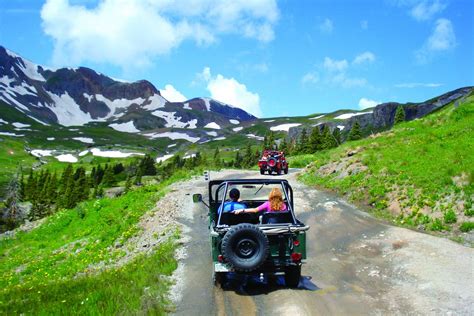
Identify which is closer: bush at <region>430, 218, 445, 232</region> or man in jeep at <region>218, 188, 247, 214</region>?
man in jeep at <region>218, 188, 247, 214</region>

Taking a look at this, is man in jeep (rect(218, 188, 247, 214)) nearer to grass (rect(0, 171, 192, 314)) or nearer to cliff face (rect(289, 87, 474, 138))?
grass (rect(0, 171, 192, 314))

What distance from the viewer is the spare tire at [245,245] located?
365 inches

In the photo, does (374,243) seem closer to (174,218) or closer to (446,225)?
(446,225)

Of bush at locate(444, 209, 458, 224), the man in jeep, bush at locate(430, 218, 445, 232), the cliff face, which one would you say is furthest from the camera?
the cliff face

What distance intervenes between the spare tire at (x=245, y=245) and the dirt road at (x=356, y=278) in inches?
33.0

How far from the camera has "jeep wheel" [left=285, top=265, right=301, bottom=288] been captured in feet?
32.8

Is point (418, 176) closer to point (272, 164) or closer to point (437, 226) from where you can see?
point (437, 226)

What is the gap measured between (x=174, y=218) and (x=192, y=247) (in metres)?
5.50

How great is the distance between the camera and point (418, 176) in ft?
67.8

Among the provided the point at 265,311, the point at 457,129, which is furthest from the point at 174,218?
the point at 457,129

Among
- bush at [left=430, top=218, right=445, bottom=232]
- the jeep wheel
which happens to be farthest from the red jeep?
Result: the jeep wheel

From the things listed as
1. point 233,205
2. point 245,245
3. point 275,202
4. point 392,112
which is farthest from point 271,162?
point 392,112

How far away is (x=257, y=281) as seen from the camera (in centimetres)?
1089

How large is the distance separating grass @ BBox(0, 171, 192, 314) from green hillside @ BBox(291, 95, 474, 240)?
10301mm
